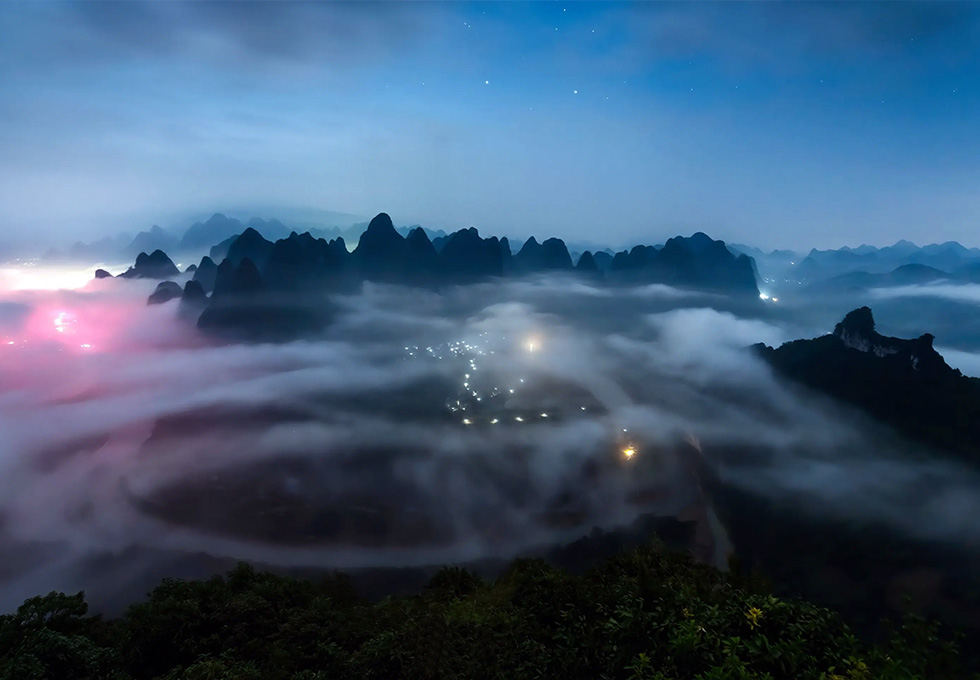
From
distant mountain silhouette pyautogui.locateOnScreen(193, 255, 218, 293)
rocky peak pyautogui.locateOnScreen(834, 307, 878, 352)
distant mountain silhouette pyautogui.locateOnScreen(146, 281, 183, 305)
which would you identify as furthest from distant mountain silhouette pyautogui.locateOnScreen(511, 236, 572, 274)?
rocky peak pyautogui.locateOnScreen(834, 307, 878, 352)

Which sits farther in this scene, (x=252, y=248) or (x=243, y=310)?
(x=252, y=248)

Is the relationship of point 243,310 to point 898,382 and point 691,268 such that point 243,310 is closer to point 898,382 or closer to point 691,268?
point 898,382

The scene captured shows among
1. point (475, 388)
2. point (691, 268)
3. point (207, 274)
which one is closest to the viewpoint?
point (475, 388)

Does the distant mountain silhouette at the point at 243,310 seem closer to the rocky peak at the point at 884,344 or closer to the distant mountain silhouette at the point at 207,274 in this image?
the distant mountain silhouette at the point at 207,274

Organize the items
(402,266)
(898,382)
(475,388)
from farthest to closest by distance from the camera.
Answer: (402,266) < (475,388) < (898,382)

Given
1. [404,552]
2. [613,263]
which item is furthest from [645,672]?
[613,263]

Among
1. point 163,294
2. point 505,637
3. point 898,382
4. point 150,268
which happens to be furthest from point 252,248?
point 505,637
